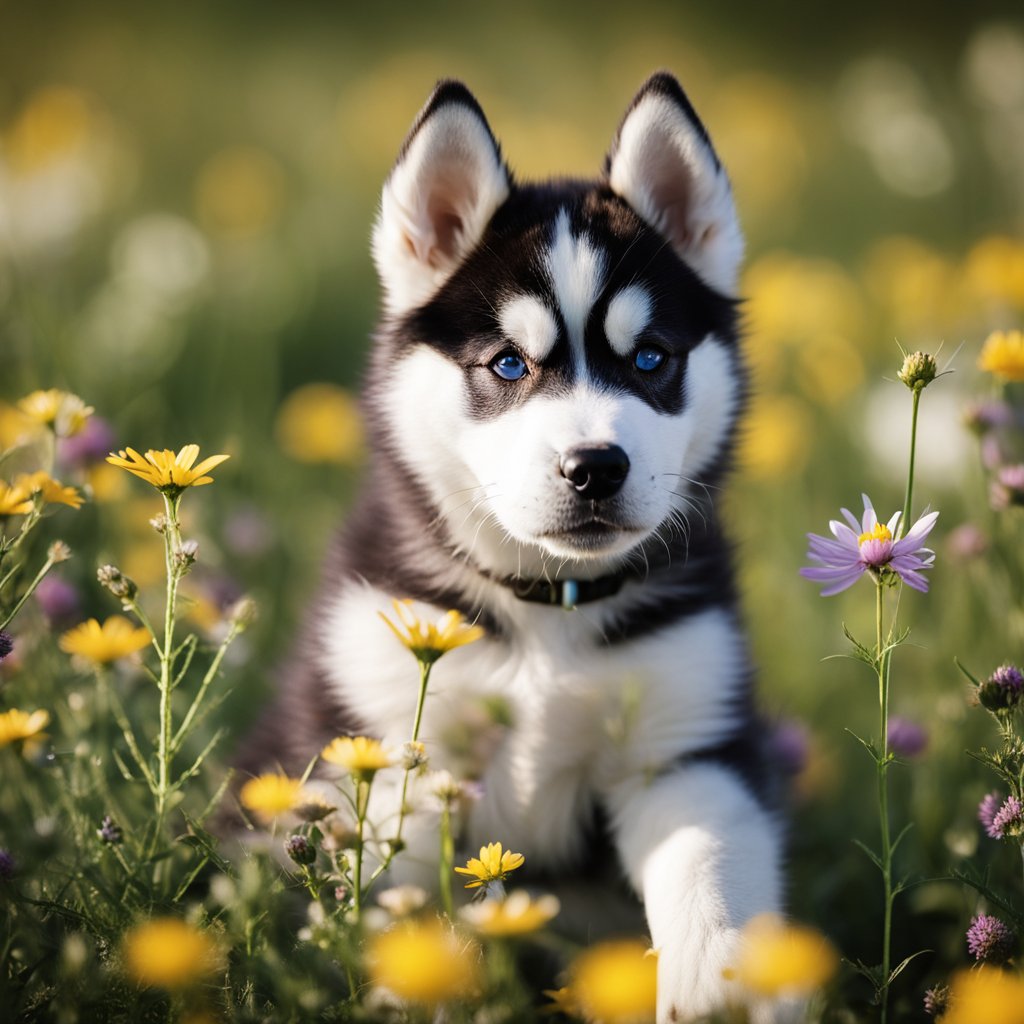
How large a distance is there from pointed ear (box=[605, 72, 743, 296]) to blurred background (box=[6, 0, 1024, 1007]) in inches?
17.1

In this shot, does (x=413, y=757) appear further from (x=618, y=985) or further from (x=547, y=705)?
(x=547, y=705)

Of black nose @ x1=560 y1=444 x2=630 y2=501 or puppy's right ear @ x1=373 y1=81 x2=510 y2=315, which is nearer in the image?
black nose @ x1=560 y1=444 x2=630 y2=501

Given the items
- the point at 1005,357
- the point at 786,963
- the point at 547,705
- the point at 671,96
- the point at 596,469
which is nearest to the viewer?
the point at 786,963

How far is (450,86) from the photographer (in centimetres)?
236

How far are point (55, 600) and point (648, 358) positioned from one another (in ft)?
4.79

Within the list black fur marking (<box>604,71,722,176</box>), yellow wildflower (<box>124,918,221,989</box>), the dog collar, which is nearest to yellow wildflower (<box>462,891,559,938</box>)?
yellow wildflower (<box>124,918,221,989</box>)

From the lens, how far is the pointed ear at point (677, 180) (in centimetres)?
249

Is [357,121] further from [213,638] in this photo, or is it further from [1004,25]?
[213,638]

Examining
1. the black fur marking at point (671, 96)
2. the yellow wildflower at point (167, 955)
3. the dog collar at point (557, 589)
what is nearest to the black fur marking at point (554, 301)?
the black fur marking at point (671, 96)

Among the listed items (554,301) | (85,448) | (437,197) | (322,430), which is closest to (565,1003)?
(554,301)

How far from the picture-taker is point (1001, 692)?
71.0 inches

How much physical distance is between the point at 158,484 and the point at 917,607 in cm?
297

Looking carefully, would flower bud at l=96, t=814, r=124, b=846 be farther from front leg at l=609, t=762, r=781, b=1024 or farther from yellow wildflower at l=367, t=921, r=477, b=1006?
front leg at l=609, t=762, r=781, b=1024

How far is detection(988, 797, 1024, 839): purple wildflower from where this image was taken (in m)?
1.82
